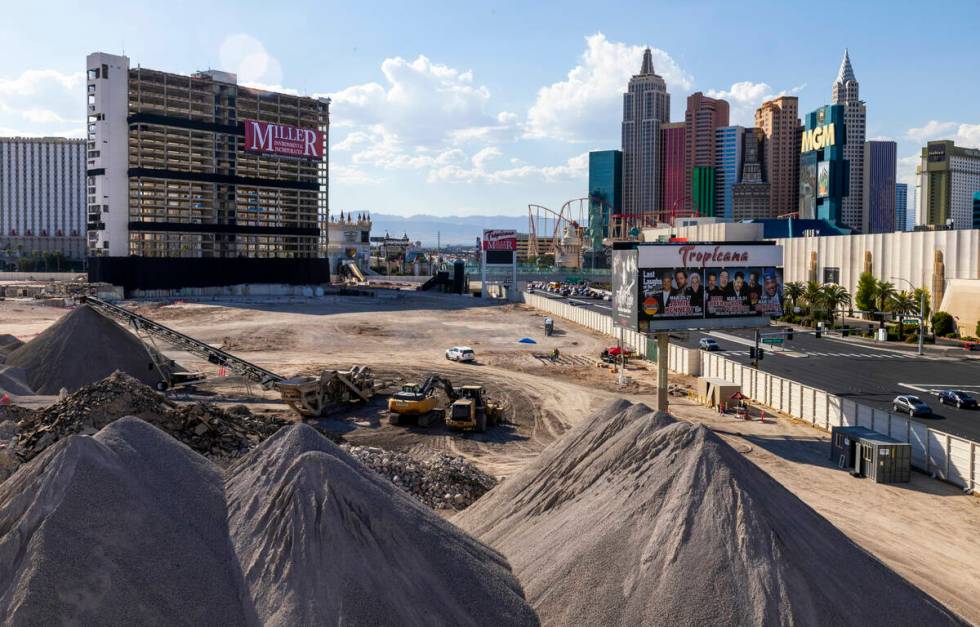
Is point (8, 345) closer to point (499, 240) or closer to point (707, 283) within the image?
point (707, 283)

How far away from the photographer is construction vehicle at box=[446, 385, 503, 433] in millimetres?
37531

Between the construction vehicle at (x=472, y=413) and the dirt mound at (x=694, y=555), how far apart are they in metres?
16.9

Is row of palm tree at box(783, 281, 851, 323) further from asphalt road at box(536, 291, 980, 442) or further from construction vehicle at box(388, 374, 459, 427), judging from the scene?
construction vehicle at box(388, 374, 459, 427)

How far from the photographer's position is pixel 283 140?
14250 centimetres

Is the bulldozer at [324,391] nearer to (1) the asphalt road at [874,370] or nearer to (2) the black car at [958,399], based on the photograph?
(1) the asphalt road at [874,370]

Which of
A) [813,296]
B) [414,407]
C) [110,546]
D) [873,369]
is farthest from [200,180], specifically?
[110,546]

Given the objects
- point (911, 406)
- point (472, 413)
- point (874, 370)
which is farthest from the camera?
point (874, 370)

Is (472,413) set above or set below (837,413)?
below

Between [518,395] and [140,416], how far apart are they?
78.0ft

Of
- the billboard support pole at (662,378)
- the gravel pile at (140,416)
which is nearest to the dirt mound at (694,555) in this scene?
the gravel pile at (140,416)

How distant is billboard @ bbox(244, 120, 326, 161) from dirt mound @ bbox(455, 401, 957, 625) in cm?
12918

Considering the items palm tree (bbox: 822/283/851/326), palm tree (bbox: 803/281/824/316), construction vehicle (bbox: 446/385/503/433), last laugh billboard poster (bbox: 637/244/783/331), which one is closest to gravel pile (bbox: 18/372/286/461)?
construction vehicle (bbox: 446/385/503/433)

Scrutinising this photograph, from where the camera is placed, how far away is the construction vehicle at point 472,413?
3753 cm

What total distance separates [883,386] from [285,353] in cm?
4456
